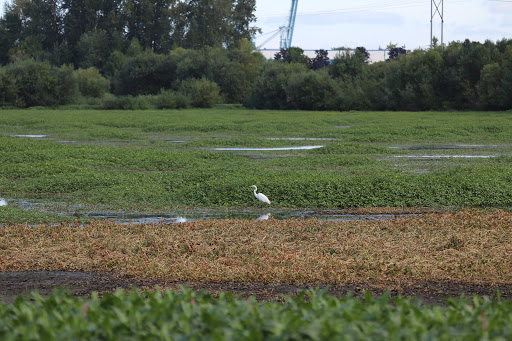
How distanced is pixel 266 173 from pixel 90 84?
188 ft

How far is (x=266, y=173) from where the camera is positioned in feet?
54.4

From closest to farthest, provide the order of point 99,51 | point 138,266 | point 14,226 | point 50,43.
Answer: point 138,266, point 14,226, point 99,51, point 50,43

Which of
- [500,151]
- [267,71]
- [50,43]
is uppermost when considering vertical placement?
[50,43]

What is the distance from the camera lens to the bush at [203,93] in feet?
201

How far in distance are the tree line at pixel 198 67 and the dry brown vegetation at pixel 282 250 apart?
39947mm

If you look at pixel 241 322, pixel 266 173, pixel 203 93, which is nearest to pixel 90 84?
pixel 203 93

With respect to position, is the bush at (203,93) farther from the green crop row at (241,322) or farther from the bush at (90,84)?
the green crop row at (241,322)

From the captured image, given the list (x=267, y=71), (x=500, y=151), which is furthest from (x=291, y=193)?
(x=267, y=71)

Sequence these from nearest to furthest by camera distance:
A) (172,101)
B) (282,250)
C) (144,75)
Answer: (282,250) < (172,101) < (144,75)

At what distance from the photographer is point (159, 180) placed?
15.6 meters

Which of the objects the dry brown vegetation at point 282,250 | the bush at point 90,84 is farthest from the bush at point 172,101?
the dry brown vegetation at point 282,250

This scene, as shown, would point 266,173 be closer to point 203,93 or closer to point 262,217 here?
point 262,217

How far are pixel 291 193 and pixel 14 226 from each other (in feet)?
19.6

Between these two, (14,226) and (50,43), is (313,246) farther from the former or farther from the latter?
(50,43)
